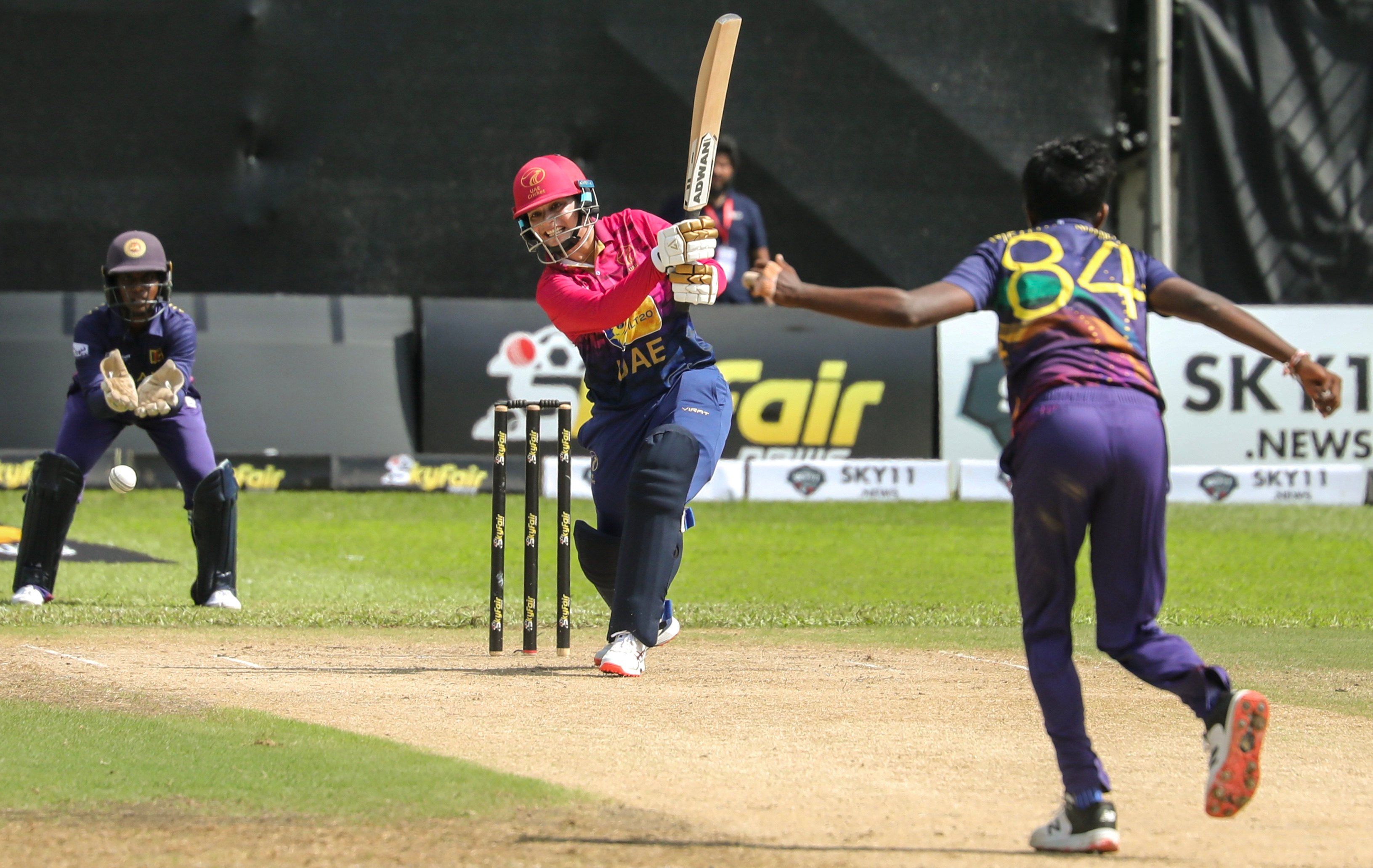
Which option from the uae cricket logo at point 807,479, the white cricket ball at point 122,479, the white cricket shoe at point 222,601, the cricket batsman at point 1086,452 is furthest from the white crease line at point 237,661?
the uae cricket logo at point 807,479

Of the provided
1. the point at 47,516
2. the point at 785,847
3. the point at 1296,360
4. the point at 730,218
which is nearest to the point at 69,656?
the point at 47,516

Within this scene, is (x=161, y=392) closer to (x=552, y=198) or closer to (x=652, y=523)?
(x=552, y=198)

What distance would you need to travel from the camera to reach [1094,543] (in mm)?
4293

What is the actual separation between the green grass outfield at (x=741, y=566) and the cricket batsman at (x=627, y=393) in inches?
84.1

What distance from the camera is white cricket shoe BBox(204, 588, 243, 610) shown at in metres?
8.83

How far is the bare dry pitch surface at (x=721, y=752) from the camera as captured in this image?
3.97 m

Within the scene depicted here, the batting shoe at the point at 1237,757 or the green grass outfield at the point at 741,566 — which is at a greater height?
the green grass outfield at the point at 741,566

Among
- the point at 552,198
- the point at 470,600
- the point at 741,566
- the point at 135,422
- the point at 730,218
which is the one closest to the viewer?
the point at 552,198

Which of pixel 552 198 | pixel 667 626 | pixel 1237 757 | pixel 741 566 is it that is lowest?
pixel 1237 757

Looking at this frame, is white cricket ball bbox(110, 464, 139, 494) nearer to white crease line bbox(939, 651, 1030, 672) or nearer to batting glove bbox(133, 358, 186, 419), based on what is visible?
batting glove bbox(133, 358, 186, 419)

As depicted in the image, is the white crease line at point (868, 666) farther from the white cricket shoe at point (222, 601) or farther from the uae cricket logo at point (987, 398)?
the uae cricket logo at point (987, 398)

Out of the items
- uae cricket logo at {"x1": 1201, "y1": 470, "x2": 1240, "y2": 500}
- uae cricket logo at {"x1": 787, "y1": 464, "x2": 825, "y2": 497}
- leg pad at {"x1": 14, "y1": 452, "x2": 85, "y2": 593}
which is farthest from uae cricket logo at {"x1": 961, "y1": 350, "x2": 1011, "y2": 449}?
leg pad at {"x1": 14, "y1": 452, "x2": 85, "y2": 593}

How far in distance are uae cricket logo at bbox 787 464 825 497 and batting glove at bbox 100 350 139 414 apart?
22.9 ft

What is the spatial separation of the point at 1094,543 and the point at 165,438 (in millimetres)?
5939
